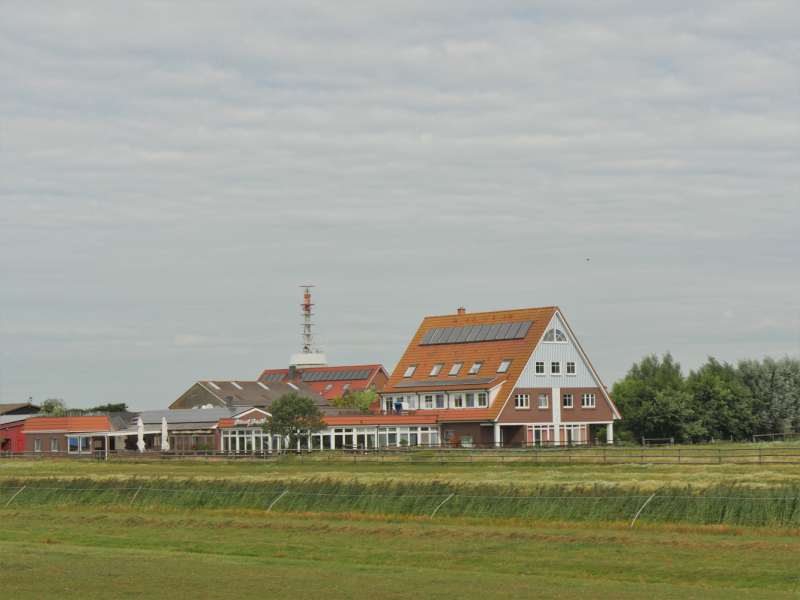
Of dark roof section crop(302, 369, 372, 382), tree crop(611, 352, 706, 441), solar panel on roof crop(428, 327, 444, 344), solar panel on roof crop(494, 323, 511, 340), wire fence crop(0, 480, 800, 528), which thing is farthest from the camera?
dark roof section crop(302, 369, 372, 382)

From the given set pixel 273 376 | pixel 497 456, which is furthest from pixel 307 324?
pixel 497 456

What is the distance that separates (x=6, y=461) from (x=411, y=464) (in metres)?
35.0

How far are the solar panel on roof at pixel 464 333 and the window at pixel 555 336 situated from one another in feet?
24.6

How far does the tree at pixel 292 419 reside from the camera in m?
72.1

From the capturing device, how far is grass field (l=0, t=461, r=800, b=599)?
66.2ft

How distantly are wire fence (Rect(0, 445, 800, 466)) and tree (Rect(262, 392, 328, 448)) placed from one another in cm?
141

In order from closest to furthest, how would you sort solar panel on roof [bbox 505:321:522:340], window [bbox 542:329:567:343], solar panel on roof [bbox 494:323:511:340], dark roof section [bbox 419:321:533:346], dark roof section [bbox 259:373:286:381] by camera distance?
window [bbox 542:329:567:343], solar panel on roof [bbox 505:321:522:340], dark roof section [bbox 419:321:533:346], solar panel on roof [bbox 494:323:511:340], dark roof section [bbox 259:373:286:381]

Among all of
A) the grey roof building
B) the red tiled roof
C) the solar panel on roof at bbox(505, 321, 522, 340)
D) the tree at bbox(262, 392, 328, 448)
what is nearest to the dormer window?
the solar panel on roof at bbox(505, 321, 522, 340)

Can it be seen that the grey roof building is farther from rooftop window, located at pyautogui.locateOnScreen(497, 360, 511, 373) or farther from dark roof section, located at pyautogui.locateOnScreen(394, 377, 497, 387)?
rooftop window, located at pyautogui.locateOnScreen(497, 360, 511, 373)

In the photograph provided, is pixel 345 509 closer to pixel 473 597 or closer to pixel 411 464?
pixel 473 597

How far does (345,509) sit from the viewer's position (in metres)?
34.9

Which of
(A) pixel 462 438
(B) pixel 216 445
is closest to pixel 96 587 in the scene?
(A) pixel 462 438

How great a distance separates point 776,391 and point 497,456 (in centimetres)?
3458

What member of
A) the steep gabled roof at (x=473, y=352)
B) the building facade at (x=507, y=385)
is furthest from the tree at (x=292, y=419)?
the steep gabled roof at (x=473, y=352)
